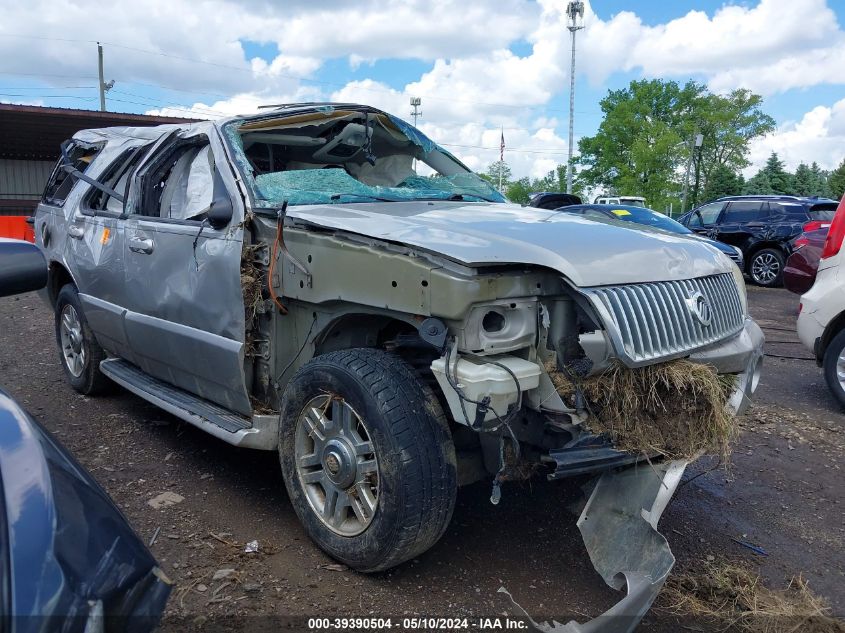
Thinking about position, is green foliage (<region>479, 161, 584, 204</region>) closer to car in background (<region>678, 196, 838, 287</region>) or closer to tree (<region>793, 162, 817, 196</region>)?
tree (<region>793, 162, 817, 196</region>)

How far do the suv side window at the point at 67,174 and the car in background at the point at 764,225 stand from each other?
1215 centimetres

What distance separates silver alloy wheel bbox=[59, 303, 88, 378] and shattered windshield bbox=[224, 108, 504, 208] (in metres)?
1.99

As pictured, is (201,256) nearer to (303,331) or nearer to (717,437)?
(303,331)

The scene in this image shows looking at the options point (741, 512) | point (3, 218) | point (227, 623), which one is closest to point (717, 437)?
point (741, 512)

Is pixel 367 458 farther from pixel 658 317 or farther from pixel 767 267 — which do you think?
pixel 767 267

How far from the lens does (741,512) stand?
12.3 ft

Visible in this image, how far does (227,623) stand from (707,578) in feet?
6.49

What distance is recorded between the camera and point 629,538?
257cm

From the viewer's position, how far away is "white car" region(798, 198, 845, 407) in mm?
5430

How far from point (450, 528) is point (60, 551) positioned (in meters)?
2.44

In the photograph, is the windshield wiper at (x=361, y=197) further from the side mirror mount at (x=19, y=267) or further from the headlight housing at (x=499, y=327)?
the side mirror mount at (x=19, y=267)

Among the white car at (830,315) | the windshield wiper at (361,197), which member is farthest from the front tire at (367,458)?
the white car at (830,315)

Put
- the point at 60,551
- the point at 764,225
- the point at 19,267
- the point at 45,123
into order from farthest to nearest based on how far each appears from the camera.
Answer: the point at 45,123 < the point at 764,225 < the point at 19,267 < the point at 60,551

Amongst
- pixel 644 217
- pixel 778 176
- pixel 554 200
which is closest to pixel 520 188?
pixel 778 176
